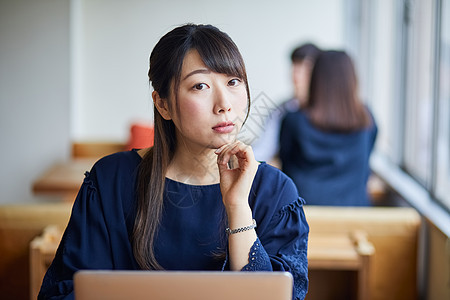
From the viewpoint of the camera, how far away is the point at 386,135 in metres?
4.24

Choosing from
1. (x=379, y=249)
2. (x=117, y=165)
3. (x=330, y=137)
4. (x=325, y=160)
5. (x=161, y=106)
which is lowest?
(x=379, y=249)

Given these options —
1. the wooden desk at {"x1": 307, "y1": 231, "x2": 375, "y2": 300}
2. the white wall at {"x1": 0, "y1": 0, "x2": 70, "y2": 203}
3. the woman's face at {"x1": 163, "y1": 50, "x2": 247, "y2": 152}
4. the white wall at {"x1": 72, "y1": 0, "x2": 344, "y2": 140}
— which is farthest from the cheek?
the white wall at {"x1": 72, "y1": 0, "x2": 344, "y2": 140}

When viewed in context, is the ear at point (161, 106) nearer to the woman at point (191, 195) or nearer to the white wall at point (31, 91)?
the woman at point (191, 195)

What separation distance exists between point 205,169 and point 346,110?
1.66 metres

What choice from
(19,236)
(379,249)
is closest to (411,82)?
(379,249)

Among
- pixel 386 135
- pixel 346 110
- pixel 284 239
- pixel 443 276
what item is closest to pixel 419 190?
pixel 346 110

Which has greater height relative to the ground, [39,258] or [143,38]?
[143,38]

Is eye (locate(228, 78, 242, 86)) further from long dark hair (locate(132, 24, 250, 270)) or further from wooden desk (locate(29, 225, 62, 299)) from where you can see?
wooden desk (locate(29, 225, 62, 299))

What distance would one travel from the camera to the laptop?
998 mm

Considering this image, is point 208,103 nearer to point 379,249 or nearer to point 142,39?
point 379,249

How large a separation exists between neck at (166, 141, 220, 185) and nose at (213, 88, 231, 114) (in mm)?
160

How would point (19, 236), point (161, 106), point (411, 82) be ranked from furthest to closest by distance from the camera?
point (411, 82), point (19, 236), point (161, 106)

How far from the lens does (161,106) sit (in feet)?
4.20

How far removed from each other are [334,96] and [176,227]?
1714mm
